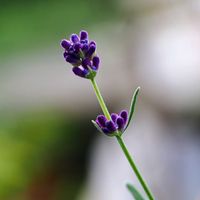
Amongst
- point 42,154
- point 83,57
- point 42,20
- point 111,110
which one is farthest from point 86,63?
point 42,20

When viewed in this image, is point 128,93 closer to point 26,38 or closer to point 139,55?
point 139,55

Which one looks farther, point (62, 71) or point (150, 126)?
point (62, 71)

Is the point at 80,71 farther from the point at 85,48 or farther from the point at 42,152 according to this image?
the point at 42,152

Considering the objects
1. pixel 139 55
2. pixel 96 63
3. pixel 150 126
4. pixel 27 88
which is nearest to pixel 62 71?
pixel 27 88

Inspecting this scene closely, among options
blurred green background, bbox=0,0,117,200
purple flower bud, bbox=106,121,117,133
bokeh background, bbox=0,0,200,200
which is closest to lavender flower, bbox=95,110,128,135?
purple flower bud, bbox=106,121,117,133

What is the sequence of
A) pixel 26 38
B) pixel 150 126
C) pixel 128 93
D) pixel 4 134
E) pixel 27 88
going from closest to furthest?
pixel 150 126
pixel 4 134
pixel 128 93
pixel 27 88
pixel 26 38

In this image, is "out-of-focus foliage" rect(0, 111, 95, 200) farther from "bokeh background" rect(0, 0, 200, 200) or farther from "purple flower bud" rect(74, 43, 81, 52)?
"purple flower bud" rect(74, 43, 81, 52)

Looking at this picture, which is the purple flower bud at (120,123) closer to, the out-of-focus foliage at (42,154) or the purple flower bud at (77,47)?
the purple flower bud at (77,47)
